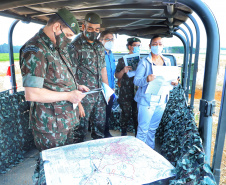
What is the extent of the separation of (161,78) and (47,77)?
52.1 inches

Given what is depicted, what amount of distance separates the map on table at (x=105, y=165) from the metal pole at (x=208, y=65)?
45 cm

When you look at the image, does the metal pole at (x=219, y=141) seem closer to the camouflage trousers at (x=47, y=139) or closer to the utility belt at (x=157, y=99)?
the utility belt at (x=157, y=99)

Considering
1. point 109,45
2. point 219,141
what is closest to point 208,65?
point 219,141

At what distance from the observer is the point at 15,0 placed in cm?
157

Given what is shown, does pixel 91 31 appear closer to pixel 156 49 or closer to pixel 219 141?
pixel 156 49

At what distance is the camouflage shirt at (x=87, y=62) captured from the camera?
2496 mm

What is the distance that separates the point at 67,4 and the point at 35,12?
1.88 feet

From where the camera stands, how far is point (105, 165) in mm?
1189

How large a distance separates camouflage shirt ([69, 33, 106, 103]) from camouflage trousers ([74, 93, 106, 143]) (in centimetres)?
15

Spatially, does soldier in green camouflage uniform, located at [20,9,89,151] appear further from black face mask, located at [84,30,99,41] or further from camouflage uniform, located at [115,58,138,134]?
camouflage uniform, located at [115,58,138,134]

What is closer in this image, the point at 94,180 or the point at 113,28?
the point at 94,180

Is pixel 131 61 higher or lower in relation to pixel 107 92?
higher

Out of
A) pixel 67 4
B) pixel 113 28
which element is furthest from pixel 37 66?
pixel 113 28

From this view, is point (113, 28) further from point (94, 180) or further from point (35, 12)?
point (94, 180)
